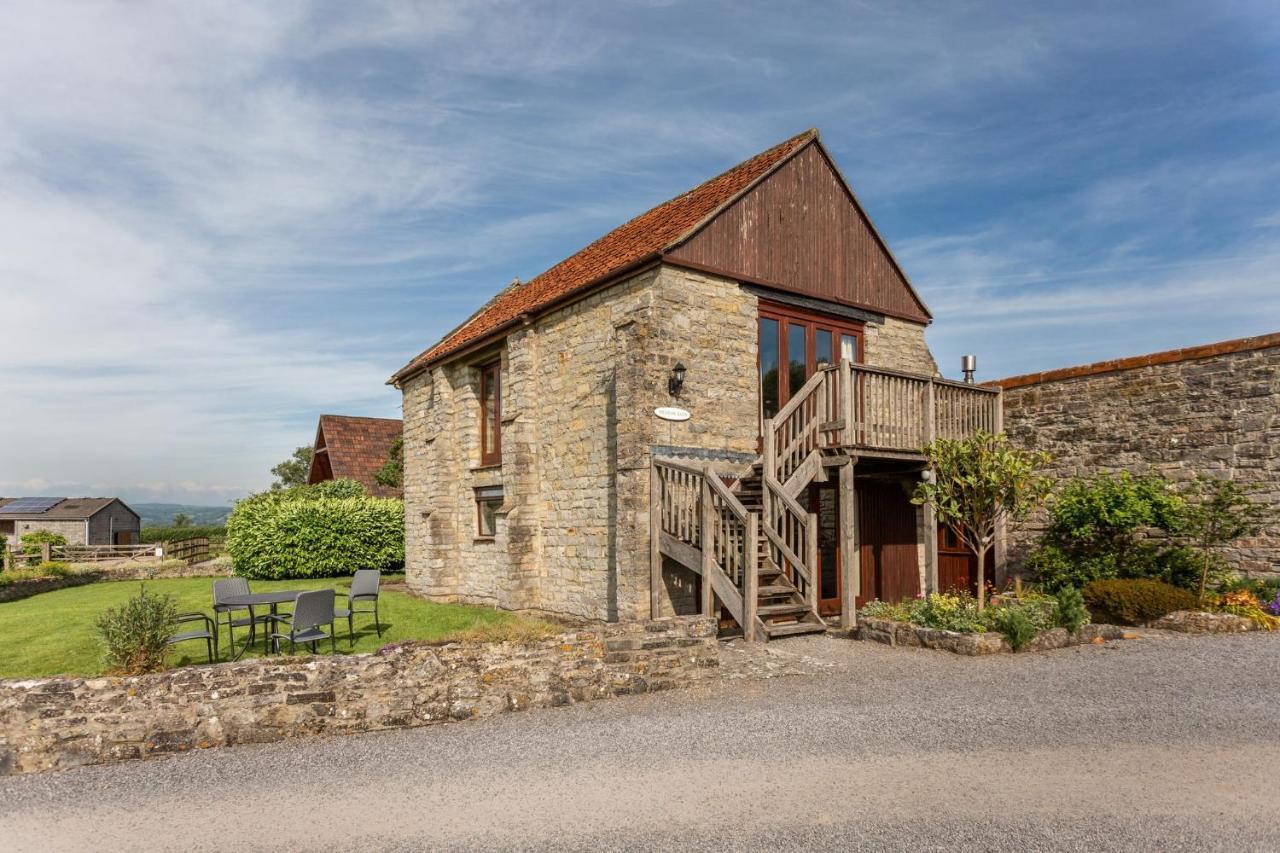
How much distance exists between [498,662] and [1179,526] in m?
10.4

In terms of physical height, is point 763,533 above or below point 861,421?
below

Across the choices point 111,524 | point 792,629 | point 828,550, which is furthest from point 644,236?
point 111,524

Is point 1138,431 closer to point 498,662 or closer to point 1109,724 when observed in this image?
point 1109,724

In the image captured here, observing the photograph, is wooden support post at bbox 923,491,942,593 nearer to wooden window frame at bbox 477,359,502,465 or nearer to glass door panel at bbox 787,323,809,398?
glass door panel at bbox 787,323,809,398

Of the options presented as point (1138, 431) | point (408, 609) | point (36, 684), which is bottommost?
point (408, 609)

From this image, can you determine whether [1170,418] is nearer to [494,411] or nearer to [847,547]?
[847,547]

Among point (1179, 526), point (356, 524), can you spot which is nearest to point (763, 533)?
point (1179, 526)

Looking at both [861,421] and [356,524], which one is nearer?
[861,421]

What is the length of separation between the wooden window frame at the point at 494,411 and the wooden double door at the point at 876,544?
6617 millimetres

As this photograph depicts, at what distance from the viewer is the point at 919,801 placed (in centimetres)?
500

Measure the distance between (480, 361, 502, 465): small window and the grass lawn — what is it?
3.20 meters

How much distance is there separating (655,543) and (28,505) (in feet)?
196

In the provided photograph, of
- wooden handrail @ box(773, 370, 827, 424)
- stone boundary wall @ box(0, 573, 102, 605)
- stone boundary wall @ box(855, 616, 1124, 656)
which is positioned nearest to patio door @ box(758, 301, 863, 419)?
wooden handrail @ box(773, 370, 827, 424)

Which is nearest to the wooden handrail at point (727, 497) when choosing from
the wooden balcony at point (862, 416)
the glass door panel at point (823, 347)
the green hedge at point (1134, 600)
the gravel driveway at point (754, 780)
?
the wooden balcony at point (862, 416)
